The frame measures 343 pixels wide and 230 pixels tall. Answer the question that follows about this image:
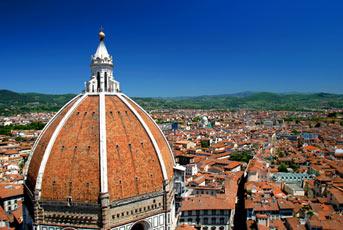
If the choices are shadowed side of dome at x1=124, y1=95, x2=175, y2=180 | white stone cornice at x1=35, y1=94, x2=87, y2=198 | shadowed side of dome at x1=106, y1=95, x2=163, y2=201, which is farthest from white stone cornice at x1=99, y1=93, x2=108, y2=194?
shadowed side of dome at x1=124, y1=95, x2=175, y2=180

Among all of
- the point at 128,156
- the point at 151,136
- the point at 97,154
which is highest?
the point at 151,136

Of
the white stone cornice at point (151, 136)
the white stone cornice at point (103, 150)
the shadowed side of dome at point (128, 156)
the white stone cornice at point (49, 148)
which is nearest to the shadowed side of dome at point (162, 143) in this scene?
the white stone cornice at point (151, 136)

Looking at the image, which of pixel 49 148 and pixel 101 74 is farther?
pixel 101 74

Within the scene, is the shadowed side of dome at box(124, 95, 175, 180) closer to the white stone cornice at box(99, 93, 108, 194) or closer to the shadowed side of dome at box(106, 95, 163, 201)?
the shadowed side of dome at box(106, 95, 163, 201)

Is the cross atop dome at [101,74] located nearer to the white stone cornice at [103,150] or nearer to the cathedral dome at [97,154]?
the cathedral dome at [97,154]

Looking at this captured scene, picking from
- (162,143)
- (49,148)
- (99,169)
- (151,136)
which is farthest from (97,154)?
(162,143)

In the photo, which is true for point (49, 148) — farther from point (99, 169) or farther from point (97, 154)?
point (99, 169)
